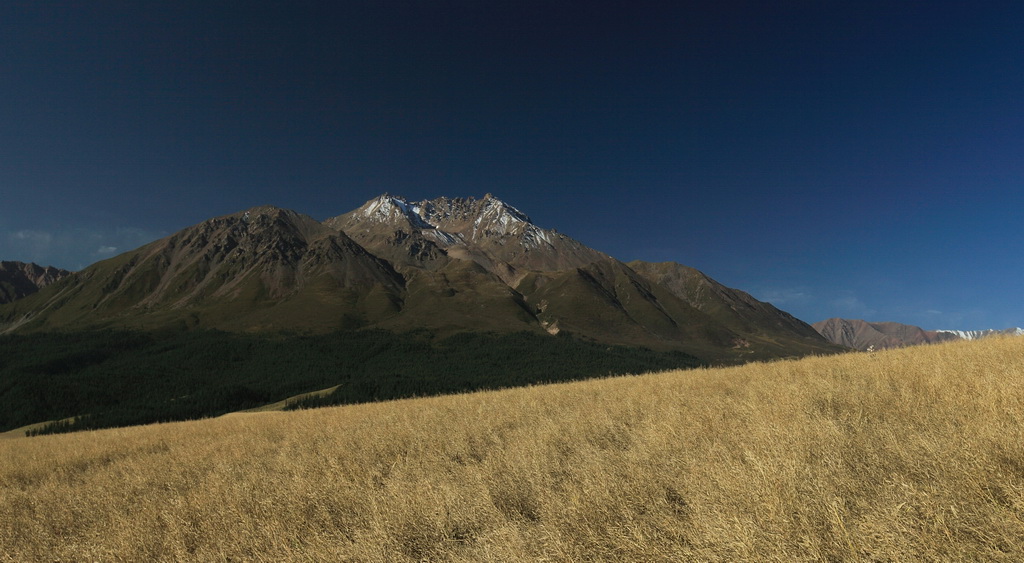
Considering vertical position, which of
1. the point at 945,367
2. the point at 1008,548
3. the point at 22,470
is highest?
the point at 945,367

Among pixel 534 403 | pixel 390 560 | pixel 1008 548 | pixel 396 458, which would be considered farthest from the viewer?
pixel 534 403

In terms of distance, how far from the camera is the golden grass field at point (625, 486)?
3.96 meters

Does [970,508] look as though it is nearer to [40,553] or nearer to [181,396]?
[40,553]

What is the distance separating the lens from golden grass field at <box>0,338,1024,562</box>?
3.96 m

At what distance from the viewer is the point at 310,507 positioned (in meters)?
7.03

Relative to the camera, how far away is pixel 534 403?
1431 cm

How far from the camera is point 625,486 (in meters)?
5.70

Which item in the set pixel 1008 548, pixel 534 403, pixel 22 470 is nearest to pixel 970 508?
pixel 1008 548

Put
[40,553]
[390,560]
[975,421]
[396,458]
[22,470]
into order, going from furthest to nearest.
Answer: [22,470], [396,458], [40,553], [975,421], [390,560]

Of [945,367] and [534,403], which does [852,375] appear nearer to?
[945,367]

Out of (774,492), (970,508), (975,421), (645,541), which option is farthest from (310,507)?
(975,421)

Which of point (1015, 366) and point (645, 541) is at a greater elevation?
point (1015, 366)

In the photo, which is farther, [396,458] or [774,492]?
[396,458]

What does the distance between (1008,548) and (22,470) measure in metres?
21.0
